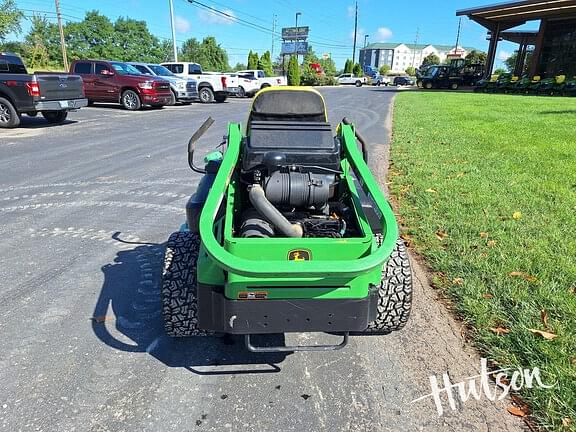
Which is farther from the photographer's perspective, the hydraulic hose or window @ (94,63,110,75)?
window @ (94,63,110,75)

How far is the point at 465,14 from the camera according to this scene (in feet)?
105

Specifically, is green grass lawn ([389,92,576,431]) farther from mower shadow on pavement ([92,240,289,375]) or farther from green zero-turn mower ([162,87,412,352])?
mower shadow on pavement ([92,240,289,375])

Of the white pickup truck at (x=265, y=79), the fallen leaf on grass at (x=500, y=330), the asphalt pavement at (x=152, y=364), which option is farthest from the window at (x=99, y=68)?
the fallen leaf on grass at (x=500, y=330)

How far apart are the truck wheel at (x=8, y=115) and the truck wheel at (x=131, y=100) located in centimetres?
550

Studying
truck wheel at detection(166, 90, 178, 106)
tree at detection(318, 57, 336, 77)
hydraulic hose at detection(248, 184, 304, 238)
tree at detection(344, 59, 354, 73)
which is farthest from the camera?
tree at detection(318, 57, 336, 77)

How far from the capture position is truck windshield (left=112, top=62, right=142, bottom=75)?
1588 centimetres

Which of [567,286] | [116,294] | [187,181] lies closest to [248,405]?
[116,294]

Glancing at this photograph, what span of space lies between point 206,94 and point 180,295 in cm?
2002

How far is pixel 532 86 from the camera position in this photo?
2920 centimetres

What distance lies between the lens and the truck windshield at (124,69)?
1588 centimetres

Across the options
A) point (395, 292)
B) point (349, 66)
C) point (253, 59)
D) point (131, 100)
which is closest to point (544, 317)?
point (395, 292)

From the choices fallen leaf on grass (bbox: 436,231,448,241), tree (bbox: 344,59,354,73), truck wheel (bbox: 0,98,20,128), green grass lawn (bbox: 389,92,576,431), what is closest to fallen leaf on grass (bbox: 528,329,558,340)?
green grass lawn (bbox: 389,92,576,431)

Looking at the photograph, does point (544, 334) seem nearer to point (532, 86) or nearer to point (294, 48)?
point (532, 86)

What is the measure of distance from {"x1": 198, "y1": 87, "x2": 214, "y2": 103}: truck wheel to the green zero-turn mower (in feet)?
60.7
